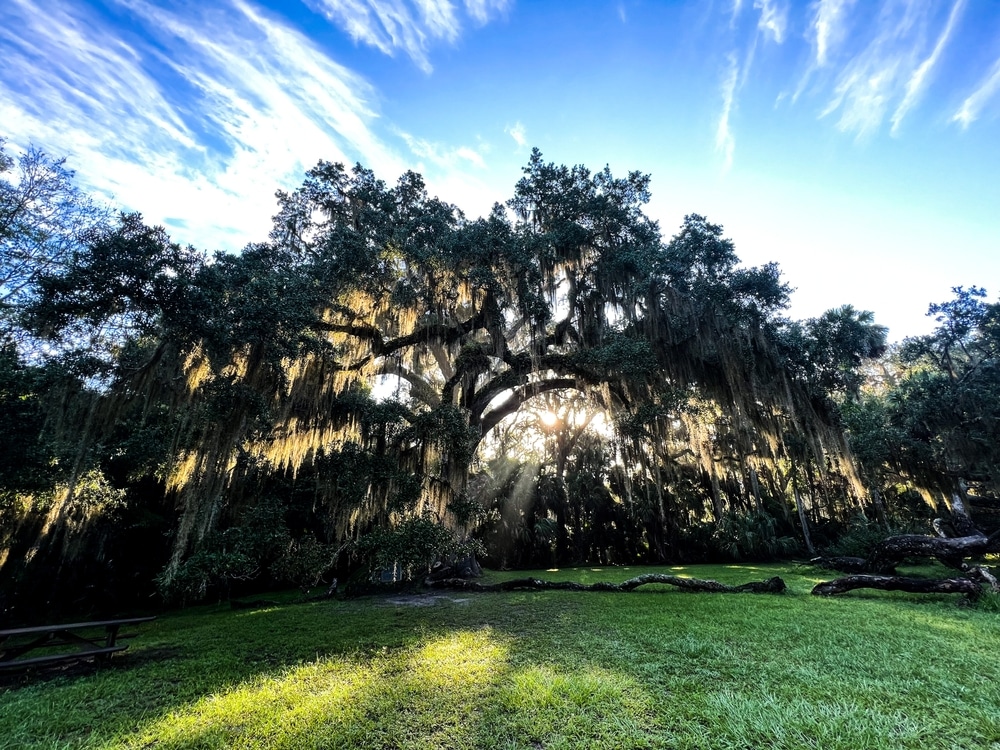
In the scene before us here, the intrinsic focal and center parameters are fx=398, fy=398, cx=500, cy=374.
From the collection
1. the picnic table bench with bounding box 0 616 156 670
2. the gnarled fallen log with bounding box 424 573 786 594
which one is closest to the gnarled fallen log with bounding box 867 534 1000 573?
the gnarled fallen log with bounding box 424 573 786 594

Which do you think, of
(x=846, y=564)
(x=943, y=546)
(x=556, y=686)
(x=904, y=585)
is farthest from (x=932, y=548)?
(x=556, y=686)

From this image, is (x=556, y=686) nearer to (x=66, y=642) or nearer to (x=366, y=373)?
(x=66, y=642)

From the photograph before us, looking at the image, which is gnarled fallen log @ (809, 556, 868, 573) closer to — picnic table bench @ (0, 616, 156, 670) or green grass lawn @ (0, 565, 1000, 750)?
green grass lawn @ (0, 565, 1000, 750)

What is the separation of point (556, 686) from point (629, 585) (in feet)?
23.3

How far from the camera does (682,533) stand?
17.2 metres

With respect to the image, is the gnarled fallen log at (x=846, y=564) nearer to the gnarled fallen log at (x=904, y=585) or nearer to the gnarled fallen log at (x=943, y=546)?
the gnarled fallen log at (x=943, y=546)

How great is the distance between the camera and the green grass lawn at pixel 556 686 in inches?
106

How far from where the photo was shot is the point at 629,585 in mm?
9602

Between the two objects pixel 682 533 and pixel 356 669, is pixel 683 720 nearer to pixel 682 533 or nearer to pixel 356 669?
pixel 356 669

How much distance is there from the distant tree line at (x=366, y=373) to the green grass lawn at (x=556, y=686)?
2324 mm

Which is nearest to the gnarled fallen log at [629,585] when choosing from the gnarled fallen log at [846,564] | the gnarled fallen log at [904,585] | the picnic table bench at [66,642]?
the gnarled fallen log at [904,585]

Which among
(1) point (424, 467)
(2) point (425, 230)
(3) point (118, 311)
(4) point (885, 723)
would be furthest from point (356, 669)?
(2) point (425, 230)

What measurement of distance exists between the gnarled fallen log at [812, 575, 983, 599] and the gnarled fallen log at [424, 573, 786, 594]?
2.77 feet

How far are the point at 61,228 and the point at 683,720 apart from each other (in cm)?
1345
